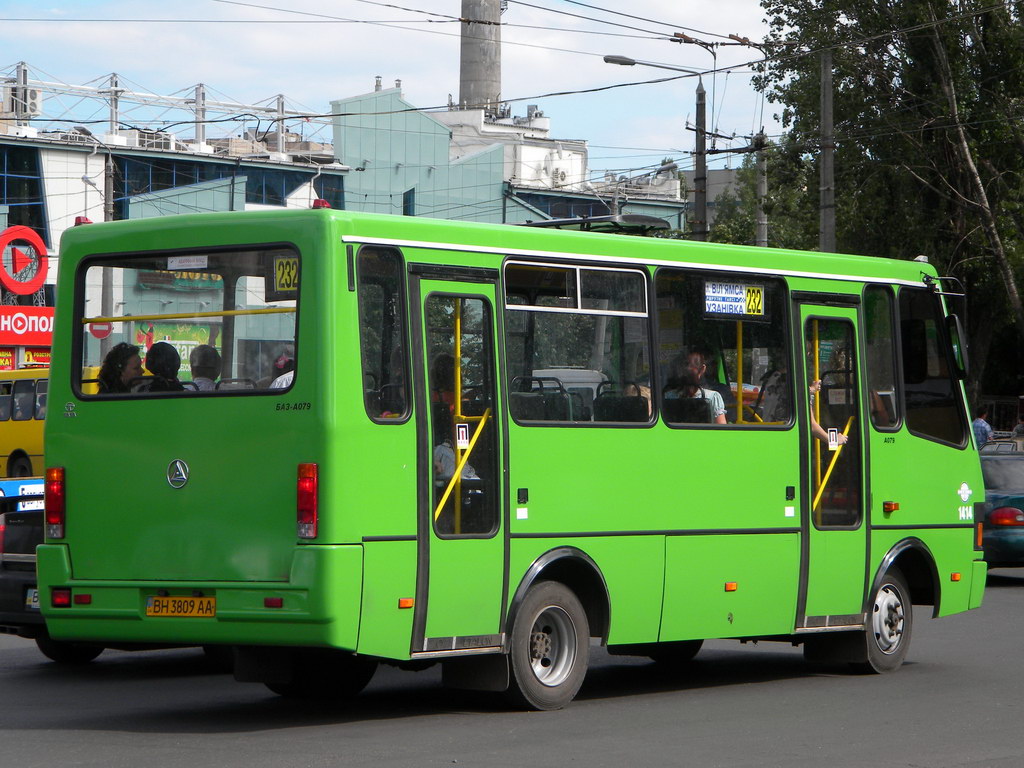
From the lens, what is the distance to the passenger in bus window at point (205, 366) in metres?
9.04

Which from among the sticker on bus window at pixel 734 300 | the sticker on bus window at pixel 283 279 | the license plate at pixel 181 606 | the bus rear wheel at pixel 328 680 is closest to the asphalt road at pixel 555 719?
the bus rear wheel at pixel 328 680

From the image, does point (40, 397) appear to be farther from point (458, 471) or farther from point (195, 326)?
point (458, 471)

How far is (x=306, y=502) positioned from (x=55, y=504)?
1.80 m

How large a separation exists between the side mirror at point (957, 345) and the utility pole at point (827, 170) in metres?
14.7

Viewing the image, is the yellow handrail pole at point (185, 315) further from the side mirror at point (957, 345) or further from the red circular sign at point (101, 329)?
the side mirror at point (957, 345)

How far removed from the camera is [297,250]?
8.76m

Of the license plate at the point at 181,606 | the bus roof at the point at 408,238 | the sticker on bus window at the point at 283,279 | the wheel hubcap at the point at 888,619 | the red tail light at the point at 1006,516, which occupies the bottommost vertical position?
the wheel hubcap at the point at 888,619

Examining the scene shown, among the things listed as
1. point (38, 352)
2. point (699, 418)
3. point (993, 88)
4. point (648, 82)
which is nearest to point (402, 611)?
point (699, 418)

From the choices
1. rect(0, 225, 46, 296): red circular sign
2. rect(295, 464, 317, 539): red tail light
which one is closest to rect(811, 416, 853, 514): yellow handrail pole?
rect(295, 464, 317, 539): red tail light

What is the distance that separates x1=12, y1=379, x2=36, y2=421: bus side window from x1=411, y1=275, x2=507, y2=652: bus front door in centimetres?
2431

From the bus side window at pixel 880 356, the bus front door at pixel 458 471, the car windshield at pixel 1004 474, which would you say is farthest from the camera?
the car windshield at pixel 1004 474

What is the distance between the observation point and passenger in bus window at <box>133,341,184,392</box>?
362 inches

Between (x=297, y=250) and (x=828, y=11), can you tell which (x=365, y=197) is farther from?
(x=297, y=250)

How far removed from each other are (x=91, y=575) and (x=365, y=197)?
62234mm
